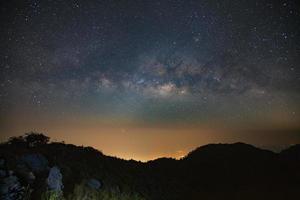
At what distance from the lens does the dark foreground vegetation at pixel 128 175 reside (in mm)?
16219

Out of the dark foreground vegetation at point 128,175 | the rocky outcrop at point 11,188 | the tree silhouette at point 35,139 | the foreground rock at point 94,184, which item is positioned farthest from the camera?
the tree silhouette at point 35,139

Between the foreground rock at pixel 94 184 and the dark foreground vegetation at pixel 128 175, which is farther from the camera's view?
the foreground rock at pixel 94 184

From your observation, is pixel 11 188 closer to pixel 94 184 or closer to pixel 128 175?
pixel 94 184

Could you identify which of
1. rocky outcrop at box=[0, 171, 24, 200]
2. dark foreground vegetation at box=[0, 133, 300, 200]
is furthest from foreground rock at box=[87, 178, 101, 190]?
rocky outcrop at box=[0, 171, 24, 200]

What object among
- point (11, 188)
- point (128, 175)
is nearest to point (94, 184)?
point (128, 175)

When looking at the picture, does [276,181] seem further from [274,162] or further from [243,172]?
[274,162]

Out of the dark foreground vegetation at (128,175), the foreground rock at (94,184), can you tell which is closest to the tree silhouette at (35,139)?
the dark foreground vegetation at (128,175)

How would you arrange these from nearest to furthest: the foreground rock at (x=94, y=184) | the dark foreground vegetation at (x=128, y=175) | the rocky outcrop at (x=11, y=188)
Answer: the rocky outcrop at (x=11, y=188)
the dark foreground vegetation at (x=128, y=175)
the foreground rock at (x=94, y=184)

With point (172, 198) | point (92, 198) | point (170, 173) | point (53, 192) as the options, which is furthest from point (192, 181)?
point (53, 192)

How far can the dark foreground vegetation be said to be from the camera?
53.2 feet

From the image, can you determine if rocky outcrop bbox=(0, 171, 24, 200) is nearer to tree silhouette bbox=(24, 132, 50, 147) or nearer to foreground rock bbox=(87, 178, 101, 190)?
foreground rock bbox=(87, 178, 101, 190)

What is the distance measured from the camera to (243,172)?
28.3 m

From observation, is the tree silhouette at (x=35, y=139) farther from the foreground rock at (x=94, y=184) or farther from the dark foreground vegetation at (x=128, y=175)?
the foreground rock at (x=94, y=184)

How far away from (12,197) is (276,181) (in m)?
22.2
